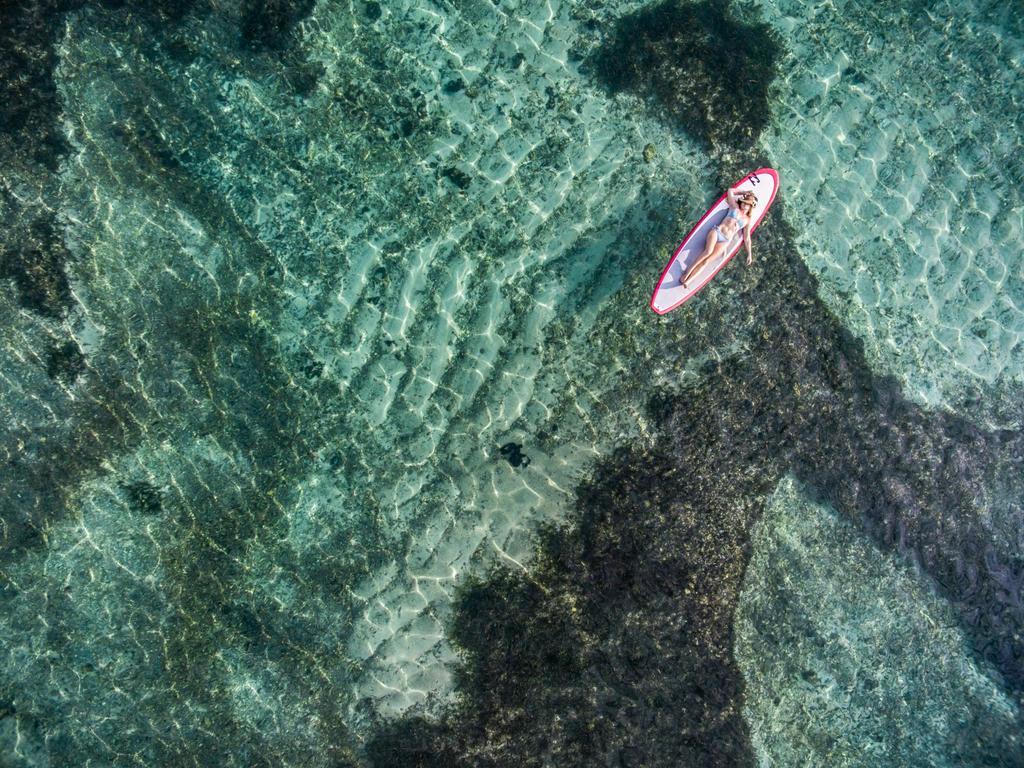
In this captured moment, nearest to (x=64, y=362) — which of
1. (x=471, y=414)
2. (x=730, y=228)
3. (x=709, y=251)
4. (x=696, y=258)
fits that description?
(x=471, y=414)

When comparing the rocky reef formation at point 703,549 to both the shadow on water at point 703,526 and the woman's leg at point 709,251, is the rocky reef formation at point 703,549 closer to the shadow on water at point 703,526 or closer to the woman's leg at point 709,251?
the shadow on water at point 703,526

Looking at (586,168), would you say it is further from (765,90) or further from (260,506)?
(260,506)

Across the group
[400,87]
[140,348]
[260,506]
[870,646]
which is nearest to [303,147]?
[400,87]

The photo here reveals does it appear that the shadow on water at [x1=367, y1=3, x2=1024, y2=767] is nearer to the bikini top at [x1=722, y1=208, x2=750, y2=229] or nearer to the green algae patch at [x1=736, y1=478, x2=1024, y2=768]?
the green algae patch at [x1=736, y1=478, x2=1024, y2=768]

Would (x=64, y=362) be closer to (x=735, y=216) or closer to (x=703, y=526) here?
(x=703, y=526)

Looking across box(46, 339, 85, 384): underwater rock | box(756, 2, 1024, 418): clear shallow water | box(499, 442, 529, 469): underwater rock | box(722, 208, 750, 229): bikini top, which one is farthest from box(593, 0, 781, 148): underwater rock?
box(46, 339, 85, 384): underwater rock
